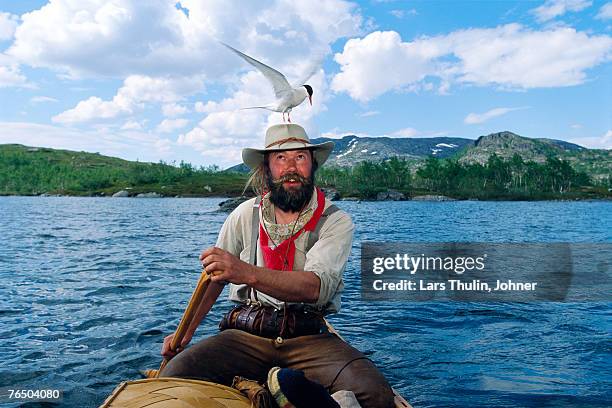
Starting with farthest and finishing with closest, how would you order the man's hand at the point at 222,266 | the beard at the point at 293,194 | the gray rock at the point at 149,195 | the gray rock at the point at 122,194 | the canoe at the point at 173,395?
the gray rock at the point at 122,194 < the gray rock at the point at 149,195 < the beard at the point at 293,194 < the man's hand at the point at 222,266 < the canoe at the point at 173,395

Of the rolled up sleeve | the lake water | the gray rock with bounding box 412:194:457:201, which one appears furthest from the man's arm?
the gray rock with bounding box 412:194:457:201

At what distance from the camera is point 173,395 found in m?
4.14

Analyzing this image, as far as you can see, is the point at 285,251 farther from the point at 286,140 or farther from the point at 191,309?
the point at 286,140

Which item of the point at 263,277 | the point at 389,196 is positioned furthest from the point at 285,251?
the point at 389,196

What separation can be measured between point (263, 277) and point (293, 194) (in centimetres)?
145

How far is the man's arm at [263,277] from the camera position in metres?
4.43

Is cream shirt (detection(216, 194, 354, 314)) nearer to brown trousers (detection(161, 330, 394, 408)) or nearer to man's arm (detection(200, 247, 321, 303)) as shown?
man's arm (detection(200, 247, 321, 303))

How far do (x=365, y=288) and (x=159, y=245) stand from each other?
17.6m

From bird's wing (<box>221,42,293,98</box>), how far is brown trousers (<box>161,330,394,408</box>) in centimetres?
433

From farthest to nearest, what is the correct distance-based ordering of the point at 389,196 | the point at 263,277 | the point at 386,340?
the point at 389,196 → the point at 386,340 → the point at 263,277

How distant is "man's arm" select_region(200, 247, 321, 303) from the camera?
4434 mm

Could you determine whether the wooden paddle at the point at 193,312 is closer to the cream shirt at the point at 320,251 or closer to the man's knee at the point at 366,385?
the cream shirt at the point at 320,251

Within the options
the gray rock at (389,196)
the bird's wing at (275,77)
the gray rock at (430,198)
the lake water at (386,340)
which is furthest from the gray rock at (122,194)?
the bird's wing at (275,77)

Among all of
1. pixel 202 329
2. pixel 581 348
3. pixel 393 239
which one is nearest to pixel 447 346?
pixel 581 348
